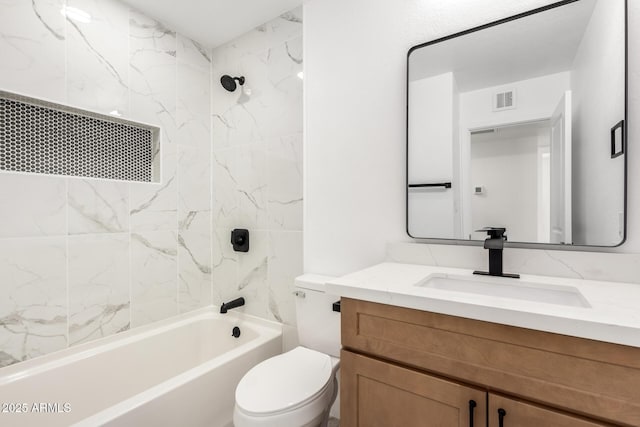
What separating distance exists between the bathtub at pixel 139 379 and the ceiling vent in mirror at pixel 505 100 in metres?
1.66

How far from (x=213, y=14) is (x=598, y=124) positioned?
6.74 feet

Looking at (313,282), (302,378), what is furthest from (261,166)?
(302,378)

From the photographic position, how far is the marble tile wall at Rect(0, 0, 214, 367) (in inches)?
55.3

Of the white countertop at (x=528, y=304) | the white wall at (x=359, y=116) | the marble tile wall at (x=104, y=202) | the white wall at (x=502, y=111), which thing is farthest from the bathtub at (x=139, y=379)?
the white wall at (x=502, y=111)

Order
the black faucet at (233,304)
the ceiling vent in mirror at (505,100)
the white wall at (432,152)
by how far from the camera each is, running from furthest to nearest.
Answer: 1. the black faucet at (233,304)
2. the white wall at (432,152)
3. the ceiling vent in mirror at (505,100)

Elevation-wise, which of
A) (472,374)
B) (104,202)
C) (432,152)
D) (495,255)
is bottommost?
(472,374)

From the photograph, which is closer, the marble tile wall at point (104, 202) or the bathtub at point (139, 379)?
the bathtub at point (139, 379)

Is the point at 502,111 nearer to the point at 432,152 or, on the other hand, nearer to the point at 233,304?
the point at 432,152

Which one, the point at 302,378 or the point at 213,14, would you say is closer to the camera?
the point at 302,378

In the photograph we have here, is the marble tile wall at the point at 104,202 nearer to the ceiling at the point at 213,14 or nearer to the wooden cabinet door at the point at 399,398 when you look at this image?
the ceiling at the point at 213,14

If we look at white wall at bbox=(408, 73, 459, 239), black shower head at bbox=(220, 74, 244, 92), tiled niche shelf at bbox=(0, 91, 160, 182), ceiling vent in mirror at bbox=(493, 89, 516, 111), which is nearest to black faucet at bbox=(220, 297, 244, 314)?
tiled niche shelf at bbox=(0, 91, 160, 182)

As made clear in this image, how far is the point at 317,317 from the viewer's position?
1523mm

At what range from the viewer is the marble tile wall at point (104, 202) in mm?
1404

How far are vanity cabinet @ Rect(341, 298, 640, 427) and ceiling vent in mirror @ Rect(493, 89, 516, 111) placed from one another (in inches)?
35.0
